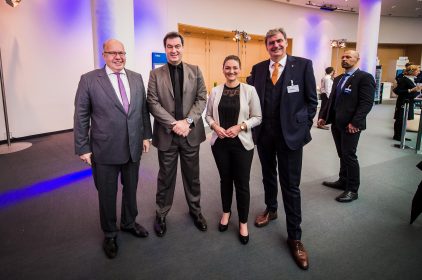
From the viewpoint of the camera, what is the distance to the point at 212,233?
8.40 feet

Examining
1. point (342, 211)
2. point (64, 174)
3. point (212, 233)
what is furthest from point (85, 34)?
point (342, 211)

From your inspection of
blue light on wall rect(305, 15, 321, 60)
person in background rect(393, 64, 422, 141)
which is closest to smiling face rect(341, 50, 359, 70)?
person in background rect(393, 64, 422, 141)

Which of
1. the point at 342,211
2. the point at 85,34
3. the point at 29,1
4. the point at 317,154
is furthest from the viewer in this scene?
the point at 85,34

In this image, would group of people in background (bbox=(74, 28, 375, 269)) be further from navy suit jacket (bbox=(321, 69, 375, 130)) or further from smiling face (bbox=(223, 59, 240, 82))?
navy suit jacket (bbox=(321, 69, 375, 130))

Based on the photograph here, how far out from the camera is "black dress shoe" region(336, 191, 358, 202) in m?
3.18

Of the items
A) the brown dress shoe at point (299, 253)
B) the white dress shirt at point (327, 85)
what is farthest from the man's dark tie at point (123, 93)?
the white dress shirt at point (327, 85)

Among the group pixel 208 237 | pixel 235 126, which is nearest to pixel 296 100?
pixel 235 126

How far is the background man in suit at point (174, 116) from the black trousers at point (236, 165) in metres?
0.30

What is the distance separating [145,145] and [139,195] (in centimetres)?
119

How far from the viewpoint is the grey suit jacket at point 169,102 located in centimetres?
239

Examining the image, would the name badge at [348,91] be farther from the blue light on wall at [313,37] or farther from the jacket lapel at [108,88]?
the blue light on wall at [313,37]

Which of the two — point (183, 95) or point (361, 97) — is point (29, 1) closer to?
point (183, 95)

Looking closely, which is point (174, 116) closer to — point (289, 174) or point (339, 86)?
point (289, 174)

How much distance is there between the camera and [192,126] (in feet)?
8.14
